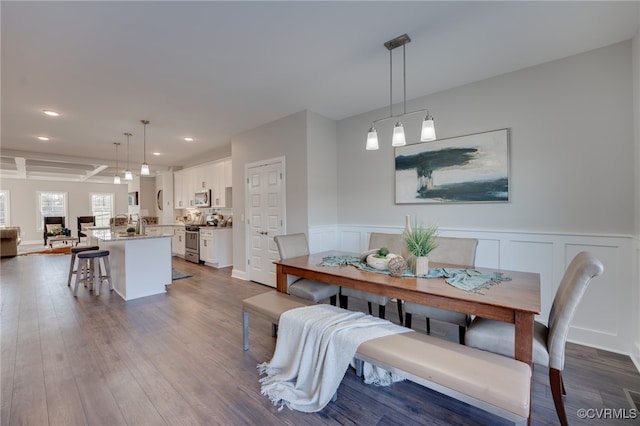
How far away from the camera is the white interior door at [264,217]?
4387mm

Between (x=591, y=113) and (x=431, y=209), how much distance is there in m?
1.70

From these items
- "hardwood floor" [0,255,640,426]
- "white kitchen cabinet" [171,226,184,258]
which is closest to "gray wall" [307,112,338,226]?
"hardwood floor" [0,255,640,426]

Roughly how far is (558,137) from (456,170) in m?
0.95

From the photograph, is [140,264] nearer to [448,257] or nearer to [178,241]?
[178,241]

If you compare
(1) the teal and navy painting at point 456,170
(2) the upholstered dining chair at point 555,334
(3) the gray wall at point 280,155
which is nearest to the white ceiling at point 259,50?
(3) the gray wall at point 280,155

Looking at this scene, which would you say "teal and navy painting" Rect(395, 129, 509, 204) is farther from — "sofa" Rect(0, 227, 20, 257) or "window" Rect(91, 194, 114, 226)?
"window" Rect(91, 194, 114, 226)

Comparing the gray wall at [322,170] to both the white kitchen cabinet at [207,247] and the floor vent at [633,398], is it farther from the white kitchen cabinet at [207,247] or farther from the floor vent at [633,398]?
the floor vent at [633,398]

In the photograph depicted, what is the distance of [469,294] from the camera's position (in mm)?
1658

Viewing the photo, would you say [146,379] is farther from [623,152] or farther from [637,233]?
[623,152]

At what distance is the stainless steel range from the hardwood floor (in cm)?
301

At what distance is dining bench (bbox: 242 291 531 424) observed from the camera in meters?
1.21

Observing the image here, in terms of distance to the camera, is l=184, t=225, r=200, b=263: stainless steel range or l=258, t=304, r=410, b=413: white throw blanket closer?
l=258, t=304, r=410, b=413: white throw blanket

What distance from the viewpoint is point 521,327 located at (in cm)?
146

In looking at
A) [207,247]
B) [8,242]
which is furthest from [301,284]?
[8,242]
